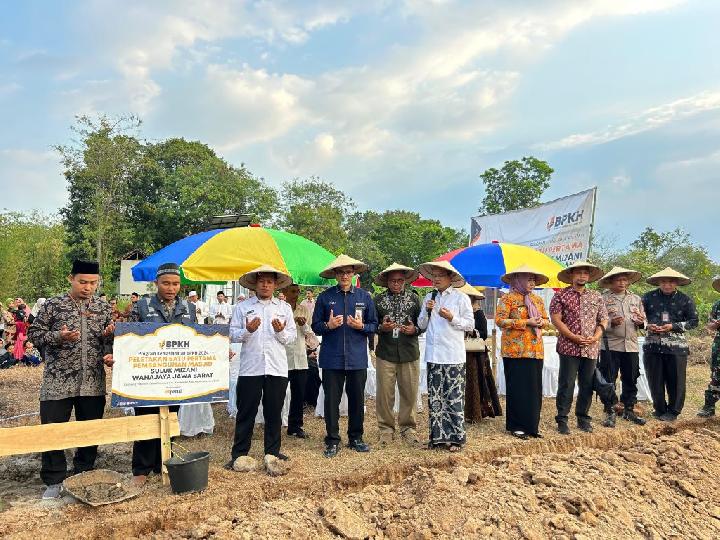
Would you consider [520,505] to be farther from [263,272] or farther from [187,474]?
[263,272]

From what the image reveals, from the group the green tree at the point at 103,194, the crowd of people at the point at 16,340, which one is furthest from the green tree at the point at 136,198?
the crowd of people at the point at 16,340

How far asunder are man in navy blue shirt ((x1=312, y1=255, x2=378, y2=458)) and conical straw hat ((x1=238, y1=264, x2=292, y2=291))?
15.7 inches

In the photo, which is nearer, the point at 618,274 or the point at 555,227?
the point at 618,274

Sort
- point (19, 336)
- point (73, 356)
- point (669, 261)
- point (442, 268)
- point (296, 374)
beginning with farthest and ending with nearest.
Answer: point (669, 261) → point (19, 336) → point (296, 374) → point (442, 268) → point (73, 356)

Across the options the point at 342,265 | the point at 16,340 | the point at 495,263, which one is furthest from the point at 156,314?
the point at 16,340

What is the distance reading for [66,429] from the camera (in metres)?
3.81

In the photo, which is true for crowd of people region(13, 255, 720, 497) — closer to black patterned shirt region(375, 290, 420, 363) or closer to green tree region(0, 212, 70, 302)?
black patterned shirt region(375, 290, 420, 363)

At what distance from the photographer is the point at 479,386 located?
639 cm

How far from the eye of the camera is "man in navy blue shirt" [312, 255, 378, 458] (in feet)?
16.9

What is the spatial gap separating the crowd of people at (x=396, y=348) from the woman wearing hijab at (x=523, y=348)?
1 centimetres

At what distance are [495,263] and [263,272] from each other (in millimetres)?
3245

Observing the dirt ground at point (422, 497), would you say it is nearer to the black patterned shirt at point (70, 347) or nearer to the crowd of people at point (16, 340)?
the black patterned shirt at point (70, 347)

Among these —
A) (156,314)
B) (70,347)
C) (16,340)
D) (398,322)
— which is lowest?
(16,340)

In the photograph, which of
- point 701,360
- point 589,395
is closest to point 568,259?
point 701,360
